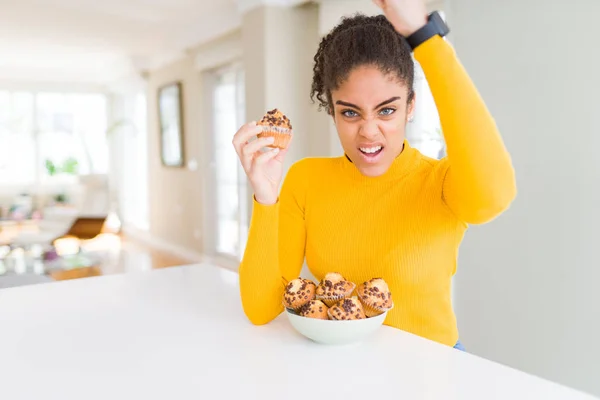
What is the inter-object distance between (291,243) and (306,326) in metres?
0.37

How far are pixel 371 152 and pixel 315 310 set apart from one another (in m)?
0.35

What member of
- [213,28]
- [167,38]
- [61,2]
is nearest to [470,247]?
[213,28]

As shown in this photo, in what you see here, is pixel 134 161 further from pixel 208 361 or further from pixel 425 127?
→ pixel 208 361

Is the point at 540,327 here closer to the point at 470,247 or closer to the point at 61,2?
the point at 470,247

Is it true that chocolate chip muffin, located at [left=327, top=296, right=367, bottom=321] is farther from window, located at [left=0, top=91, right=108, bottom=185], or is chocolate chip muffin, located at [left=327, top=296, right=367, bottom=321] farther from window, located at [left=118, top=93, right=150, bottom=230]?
window, located at [left=0, top=91, right=108, bottom=185]

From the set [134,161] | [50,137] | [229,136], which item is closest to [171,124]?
[229,136]

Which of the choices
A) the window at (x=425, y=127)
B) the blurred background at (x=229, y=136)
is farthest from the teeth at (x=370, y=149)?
the window at (x=425, y=127)

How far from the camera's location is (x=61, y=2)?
4.73 metres

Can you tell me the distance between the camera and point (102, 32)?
588cm

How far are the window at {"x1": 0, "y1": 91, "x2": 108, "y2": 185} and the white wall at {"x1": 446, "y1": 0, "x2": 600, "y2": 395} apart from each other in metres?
7.97

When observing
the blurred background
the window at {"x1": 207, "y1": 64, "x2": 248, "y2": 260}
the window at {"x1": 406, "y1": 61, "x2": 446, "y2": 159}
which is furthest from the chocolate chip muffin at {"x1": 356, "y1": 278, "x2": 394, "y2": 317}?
the window at {"x1": 207, "y1": 64, "x2": 248, "y2": 260}

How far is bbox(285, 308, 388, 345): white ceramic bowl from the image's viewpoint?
887 mm

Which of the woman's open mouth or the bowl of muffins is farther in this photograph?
the woman's open mouth

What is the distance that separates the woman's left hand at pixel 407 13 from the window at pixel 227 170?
4.37 m
